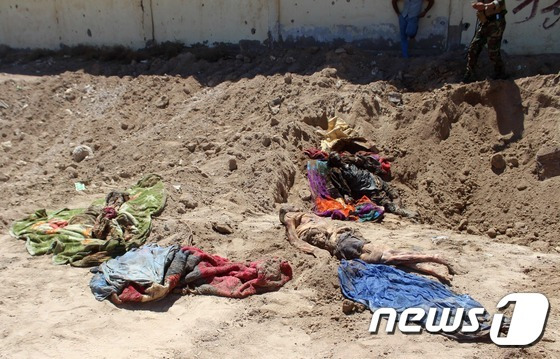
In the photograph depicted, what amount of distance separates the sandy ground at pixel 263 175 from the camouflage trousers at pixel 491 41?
0.30m

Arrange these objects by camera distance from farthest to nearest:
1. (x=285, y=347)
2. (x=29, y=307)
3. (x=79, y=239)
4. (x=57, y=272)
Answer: (x=79, y=239), (x=57, y=272), (x=29, y=307), (x=285, y=347)

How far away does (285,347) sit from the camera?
4789 mm

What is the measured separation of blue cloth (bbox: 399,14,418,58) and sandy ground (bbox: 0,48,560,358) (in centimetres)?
31

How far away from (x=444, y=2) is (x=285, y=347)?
6.63 meters

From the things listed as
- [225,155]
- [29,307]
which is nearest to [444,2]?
[225,155]

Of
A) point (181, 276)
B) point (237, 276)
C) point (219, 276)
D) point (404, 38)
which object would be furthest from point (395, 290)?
point (404, 38)

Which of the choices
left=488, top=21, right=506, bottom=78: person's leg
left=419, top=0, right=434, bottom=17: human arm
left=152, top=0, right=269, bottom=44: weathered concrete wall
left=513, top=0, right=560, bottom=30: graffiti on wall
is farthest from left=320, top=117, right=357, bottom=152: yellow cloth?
left=513, top=0, right=560, bottom=30: graffiti on wall

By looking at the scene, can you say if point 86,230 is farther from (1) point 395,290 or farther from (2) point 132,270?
(1) point 395,290

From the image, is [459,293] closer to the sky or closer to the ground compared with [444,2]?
closer to the ground

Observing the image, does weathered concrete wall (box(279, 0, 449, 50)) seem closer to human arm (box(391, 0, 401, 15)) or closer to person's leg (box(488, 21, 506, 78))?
human arm (box(391, 0, 401, 15))

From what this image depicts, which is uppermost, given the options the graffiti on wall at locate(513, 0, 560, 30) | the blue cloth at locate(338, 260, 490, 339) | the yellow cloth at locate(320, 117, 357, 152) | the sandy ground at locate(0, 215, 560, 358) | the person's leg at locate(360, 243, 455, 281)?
the graffiti on wall at locate(513, 0, 560, 30)

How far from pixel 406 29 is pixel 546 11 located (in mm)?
1881

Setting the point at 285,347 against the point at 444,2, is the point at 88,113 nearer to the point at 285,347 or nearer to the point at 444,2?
the point at 444,2

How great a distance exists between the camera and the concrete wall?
9.45 metres
